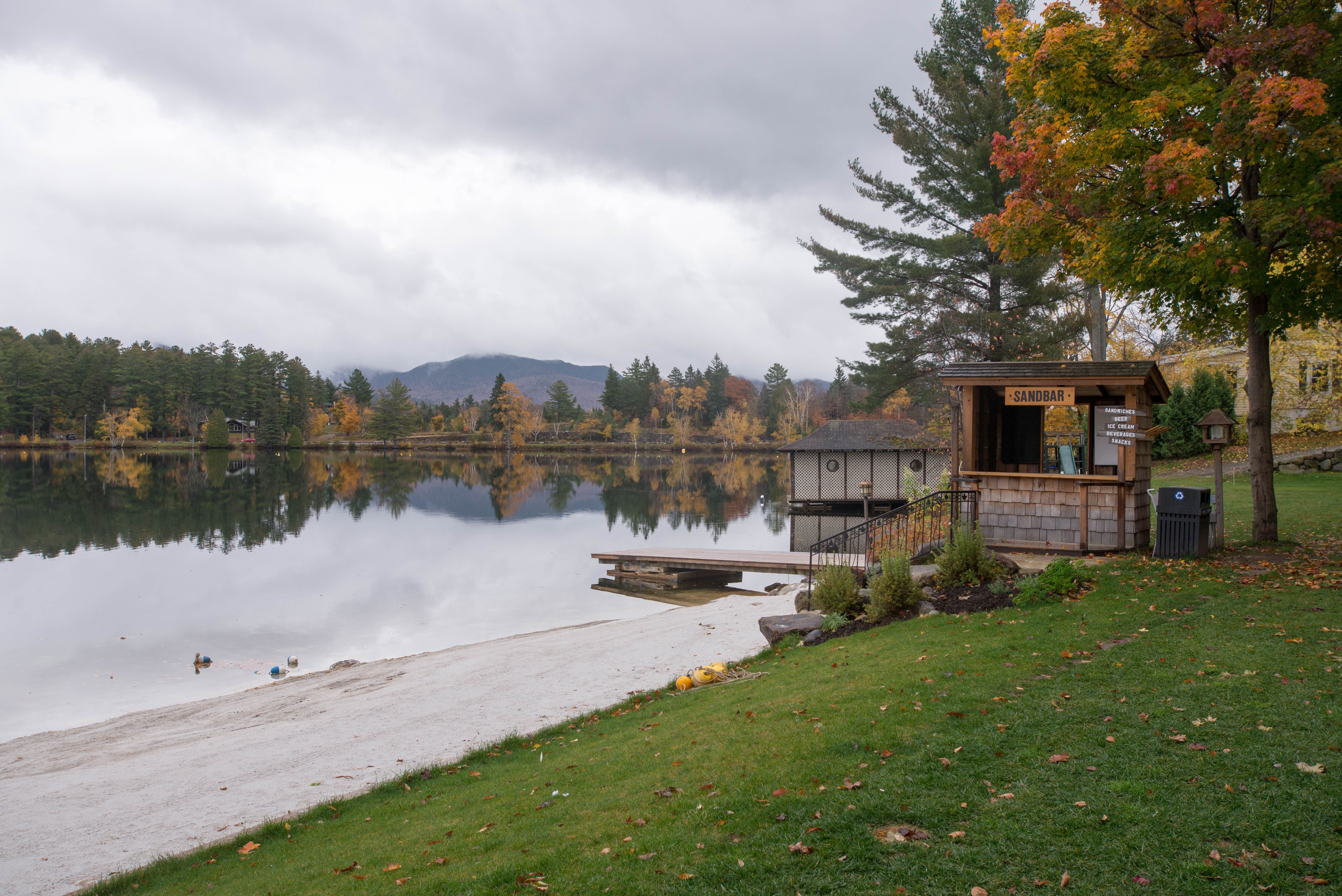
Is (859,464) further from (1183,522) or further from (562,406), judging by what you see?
(562,406)

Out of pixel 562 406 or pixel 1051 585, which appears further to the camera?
pixel 562 406

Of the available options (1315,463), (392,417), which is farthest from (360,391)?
(1315,463)

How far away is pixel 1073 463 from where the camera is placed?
14289 mm

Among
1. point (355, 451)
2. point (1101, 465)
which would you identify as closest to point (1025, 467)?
point (1101, 465)

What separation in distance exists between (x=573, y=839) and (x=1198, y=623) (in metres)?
6.90

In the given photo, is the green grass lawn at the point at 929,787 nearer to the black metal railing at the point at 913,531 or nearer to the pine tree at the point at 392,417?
the black metal railing at the point at 913,531

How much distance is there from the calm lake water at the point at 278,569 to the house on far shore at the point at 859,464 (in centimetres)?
321

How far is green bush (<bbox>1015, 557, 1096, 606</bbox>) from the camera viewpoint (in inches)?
381

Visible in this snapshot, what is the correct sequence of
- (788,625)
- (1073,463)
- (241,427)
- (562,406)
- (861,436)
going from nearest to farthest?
(788,625) → (1073,463) → (861,436) → (241,427) → (562,406)

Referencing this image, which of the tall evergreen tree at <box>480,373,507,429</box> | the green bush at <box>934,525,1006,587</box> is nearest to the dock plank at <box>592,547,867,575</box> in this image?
the green bush at <box>934,525,1006,587</box>

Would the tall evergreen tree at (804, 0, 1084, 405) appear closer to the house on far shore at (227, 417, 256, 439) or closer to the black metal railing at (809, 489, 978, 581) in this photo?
the black metal railing at (809, 489, 978, 581)

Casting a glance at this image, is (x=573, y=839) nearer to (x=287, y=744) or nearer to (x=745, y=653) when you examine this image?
(x=287, y=744)

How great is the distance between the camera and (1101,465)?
1415 cm

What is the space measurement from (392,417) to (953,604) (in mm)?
106468
